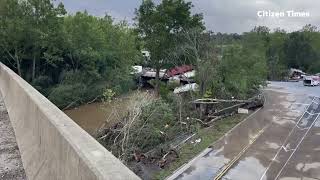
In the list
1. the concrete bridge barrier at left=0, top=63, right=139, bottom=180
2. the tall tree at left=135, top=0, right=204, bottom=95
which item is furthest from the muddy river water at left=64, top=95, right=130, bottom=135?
the concrete bridge barrier at left=0, top=63, right=139, bottom=180

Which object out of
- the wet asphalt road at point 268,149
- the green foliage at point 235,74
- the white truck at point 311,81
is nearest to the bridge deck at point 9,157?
the wet asphalt road at point 268,149

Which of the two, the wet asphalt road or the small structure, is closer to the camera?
the wet asphalt road

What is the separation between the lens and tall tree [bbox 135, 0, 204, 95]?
1834 inches

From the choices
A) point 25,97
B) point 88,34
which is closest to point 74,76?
point 88,34

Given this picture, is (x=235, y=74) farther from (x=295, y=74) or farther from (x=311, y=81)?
(x=295, y=74)

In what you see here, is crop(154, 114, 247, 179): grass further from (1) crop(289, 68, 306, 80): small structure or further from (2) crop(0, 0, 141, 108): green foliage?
(1) crop(289, 68, 306, 80): small structure

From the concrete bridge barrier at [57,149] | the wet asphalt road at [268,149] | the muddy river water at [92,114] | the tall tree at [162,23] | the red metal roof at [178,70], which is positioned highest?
the tall tree at [162,23]

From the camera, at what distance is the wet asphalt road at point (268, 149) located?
2053 cm

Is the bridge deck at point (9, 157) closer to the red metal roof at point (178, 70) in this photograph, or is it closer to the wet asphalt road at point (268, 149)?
the wet asphalt road at point (268, 149)

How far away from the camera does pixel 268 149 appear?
24.9 meters

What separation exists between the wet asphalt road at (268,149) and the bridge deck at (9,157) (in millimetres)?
12025

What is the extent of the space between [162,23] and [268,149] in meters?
25.2

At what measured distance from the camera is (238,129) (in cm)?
2888

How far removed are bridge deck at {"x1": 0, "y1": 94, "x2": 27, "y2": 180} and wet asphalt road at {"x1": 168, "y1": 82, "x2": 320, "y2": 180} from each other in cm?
1202
